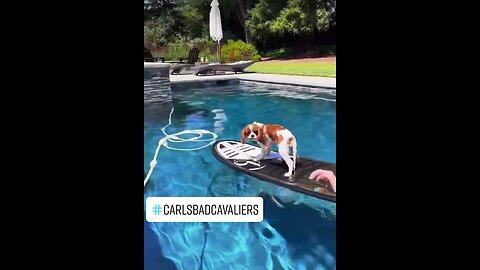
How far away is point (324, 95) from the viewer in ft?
10.9

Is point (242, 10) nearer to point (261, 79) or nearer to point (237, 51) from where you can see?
point (237, 51)

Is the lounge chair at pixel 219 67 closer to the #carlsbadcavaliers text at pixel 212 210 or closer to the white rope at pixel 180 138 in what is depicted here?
the white rope at pixel 180 138

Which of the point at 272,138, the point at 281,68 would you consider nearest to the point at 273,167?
the point at 272,138

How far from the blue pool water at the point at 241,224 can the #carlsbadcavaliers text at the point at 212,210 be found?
0.08 m

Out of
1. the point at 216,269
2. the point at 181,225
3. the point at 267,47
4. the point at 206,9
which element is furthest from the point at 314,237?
the point at 206,9

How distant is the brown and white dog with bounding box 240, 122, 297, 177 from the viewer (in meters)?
3.29

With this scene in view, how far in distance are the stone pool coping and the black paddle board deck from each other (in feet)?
1.86

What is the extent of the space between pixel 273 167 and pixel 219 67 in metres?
0.91

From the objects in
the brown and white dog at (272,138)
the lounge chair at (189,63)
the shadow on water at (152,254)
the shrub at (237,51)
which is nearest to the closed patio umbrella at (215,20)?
the shrub at (237,51)

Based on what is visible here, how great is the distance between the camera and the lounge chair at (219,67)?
139 inches

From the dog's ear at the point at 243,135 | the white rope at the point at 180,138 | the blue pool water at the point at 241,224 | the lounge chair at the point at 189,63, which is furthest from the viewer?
the lounge chair at the point at 189,63

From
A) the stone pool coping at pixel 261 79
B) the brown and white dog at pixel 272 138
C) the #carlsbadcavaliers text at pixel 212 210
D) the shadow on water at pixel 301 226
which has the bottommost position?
the shadow on water at pixel 301 226

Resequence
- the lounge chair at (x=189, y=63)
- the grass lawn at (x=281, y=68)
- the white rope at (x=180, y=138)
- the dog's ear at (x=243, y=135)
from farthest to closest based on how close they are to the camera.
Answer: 1. the grass lawn at (x=281, y=68)
2. the lounge chair at (x=189, y=63)
3. the dog's ear at (x=243, y=135)
4. the white rope at (x=180, y=138)
